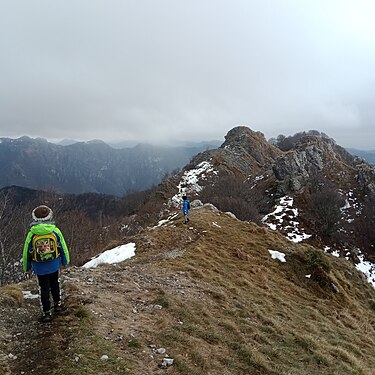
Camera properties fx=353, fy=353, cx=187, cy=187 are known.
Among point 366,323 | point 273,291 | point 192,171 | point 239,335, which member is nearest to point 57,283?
point 239,335

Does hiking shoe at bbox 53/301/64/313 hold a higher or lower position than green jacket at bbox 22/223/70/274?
lower

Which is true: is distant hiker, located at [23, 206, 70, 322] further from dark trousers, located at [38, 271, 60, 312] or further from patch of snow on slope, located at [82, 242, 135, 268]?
patch of snow on slope, located at [82, 242, 135, 268]

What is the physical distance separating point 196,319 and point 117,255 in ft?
Answer: 35.8

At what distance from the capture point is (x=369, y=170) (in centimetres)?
8981

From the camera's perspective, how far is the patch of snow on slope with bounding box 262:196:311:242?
64.7 m

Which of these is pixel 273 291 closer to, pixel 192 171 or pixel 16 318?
pixel 16 318

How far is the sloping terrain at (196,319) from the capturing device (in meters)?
8.20

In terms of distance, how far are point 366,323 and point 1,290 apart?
56.8 ft

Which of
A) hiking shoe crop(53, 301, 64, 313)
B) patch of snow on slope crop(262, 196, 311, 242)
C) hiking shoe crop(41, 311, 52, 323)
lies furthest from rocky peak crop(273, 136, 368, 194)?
hiking shoe crop(41, 311, 52, 323)

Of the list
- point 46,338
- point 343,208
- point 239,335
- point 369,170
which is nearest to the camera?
point 46,338

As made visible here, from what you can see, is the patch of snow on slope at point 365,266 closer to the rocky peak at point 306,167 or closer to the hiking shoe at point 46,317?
the rocky peak at point 306,167

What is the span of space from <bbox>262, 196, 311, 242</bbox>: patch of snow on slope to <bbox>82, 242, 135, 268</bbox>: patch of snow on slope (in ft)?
147

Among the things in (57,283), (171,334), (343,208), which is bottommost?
(343,208)

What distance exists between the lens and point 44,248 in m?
8.89
